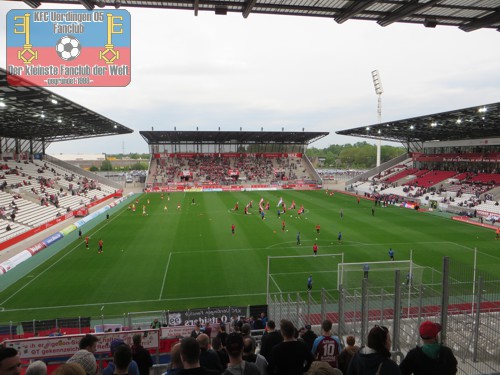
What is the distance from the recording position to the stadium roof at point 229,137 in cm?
7725

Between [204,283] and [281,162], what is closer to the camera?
[204,283]

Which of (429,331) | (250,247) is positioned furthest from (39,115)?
(429,331)

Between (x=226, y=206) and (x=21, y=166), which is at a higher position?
(x=21, y=166)

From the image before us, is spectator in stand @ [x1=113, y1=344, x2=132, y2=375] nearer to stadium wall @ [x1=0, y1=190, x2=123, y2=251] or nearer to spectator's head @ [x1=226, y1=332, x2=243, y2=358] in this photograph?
spectator's head @ [x1=226, y1=332, x2=243, y2=358]

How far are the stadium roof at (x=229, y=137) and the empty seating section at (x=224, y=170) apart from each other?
431cm

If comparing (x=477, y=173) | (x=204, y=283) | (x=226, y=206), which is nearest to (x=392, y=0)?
(x=204, y=283)

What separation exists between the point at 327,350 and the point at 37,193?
46127mm

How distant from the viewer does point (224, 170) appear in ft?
276

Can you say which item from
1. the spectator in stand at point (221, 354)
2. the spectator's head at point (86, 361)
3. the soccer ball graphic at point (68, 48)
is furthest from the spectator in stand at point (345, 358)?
the soccer ball graphic at point (68, 48)

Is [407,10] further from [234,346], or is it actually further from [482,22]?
[234,346]

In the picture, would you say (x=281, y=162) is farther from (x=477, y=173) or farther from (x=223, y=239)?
(x=223, y=239)

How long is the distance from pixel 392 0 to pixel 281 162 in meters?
83.9

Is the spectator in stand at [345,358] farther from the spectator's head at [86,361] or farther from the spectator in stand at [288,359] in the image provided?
the spectator's head at [86,361]

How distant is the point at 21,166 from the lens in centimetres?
5272
